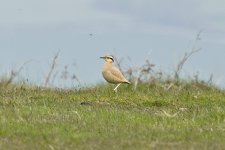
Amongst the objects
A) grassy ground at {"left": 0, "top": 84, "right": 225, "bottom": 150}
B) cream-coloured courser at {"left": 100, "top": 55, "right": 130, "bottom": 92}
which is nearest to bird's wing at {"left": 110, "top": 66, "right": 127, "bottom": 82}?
cream-coloured courser at {"left": 100, "top": 55, "right": 130, "bottom": 92}

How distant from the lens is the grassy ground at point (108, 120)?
957cm

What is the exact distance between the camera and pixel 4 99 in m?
14.8

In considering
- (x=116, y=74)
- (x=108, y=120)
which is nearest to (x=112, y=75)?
(x=116, y=74)

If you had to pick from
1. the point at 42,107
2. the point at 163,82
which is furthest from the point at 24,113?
the point at 163,82

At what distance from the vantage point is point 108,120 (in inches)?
470

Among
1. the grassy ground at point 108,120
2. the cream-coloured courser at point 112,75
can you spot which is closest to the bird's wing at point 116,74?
the cream-coloured courser at point 112,75

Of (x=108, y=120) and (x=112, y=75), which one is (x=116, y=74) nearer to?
(x=112, y=75)

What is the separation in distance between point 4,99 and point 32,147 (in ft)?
18.7

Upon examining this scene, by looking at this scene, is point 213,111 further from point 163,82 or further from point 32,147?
point 163,82

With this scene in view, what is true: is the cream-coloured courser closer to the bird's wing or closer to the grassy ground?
the bird's wing

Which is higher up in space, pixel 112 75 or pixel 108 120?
pixel 112 75

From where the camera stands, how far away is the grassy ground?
9.57 metres

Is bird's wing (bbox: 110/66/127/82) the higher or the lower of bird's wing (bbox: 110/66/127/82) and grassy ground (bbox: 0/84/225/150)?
the higher

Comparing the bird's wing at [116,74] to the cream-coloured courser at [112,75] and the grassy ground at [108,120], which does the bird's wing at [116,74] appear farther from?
the grassy ground at [108,120]
